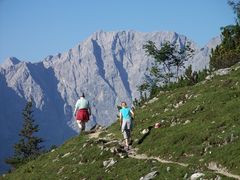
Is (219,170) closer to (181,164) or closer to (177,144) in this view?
(181,164)

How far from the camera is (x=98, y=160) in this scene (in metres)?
29.8

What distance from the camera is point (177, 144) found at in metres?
27.0

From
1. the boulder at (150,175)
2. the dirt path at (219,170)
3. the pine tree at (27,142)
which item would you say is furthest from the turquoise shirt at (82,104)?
the pine tree at (27,142)

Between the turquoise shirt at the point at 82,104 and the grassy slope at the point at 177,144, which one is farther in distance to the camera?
the turquoise shirt at the point at 82,104

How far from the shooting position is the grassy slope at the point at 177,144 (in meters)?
23.1

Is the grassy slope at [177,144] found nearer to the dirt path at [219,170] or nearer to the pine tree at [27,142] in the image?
the dirt path at [219,170]

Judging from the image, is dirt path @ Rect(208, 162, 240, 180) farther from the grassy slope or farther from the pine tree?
the pine tree

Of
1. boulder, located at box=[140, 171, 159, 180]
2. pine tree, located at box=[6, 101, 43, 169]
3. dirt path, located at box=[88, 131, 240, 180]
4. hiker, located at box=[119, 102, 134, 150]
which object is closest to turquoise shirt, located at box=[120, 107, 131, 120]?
hiker, located at box=[119, 102, 134, 150]

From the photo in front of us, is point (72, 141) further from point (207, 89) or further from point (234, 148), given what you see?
point (234, 148)

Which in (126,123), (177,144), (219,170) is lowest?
(219,170)

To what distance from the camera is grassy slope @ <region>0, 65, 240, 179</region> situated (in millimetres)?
23062

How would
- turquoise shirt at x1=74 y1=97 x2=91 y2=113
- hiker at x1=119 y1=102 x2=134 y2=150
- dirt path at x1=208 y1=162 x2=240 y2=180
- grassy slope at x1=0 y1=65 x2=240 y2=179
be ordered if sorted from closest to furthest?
dirt path at x1=208 y1=162 x2=240 y2=180, grassy slope at x1=0 y1=65 x2=240 y2=179, hiker at x1=119 y1=102 x2=134 y2=150, turquoise shirt at x1=74 y1=97 x2=91 y2=113

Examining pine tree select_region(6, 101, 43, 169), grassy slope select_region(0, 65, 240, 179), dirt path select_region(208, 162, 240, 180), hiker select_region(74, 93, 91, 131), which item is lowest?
dirt path select_region(208, 162, 240, 180)

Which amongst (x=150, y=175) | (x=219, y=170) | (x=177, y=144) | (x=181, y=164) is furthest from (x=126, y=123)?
(x=219, y=170)
